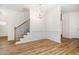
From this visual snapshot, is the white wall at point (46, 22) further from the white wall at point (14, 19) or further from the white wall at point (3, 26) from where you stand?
the white wall at point (3, 26)

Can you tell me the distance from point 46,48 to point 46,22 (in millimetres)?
503

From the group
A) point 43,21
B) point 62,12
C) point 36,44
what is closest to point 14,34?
point 36,44

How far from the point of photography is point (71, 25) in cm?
207

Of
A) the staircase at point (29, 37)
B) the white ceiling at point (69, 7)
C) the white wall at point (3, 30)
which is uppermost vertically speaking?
the white ceiling at point (69, 7)

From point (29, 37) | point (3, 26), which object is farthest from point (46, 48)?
point (3, 26)

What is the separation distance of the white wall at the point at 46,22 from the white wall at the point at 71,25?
116 mm

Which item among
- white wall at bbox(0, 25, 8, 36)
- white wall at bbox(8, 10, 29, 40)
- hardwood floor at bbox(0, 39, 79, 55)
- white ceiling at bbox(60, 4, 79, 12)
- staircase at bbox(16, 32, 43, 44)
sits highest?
white ceiling at bbox(60, 4, 79, 12)

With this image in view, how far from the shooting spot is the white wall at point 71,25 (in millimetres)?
2043

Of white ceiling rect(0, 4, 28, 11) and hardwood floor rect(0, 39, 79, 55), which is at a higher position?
white ceiling rect(0, 4, 28, 11)

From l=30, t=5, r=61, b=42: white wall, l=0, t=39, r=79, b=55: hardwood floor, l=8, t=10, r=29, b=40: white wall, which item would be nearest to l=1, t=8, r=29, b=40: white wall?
l=8, t=10, r=29, b=40: white wall

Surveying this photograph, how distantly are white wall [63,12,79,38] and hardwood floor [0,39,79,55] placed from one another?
0.12 metres

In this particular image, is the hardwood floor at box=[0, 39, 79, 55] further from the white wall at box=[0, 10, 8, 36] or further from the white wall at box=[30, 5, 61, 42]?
the white wall at box=[0, 10, 8, 36]

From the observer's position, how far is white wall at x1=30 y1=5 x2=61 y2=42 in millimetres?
2061

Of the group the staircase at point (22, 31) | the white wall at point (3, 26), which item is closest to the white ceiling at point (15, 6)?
the white wall at point (3, 26)
